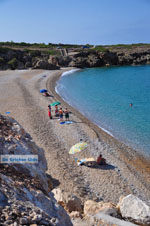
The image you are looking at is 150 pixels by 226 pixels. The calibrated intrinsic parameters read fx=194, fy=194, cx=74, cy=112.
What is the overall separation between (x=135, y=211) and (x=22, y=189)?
206 inches

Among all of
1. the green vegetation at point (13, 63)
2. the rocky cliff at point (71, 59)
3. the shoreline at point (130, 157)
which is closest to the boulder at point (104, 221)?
the shoreline at point (130, 157)

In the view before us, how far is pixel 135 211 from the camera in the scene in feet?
25.9

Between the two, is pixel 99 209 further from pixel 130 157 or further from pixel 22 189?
pixel 130 157

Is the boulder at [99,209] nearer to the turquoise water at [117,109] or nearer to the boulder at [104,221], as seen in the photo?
the boulder at [104,221]

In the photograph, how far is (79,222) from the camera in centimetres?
745

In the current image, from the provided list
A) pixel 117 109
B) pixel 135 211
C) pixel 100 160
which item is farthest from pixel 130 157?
pixel 117 109

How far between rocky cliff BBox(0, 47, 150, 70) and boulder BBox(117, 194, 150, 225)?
62.1 meters

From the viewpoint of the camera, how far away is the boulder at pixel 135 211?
25.2 ft

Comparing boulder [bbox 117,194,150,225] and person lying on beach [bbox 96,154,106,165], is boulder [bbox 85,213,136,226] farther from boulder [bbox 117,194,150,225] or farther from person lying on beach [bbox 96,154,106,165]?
person lying on beach [bbox 96,154,106,165]

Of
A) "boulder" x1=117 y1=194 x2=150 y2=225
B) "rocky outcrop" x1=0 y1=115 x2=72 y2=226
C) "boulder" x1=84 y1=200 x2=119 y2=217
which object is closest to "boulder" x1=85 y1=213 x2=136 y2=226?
"boulder" x1=84 y1=200 x2=119 y2=217

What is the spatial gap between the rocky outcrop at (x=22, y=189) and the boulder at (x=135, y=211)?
371 cm

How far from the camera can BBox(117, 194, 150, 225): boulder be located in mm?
7693

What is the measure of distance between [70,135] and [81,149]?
3935 millimetres

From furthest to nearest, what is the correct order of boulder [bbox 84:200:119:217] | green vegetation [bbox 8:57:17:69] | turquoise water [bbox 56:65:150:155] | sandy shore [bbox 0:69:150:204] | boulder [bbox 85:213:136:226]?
green vegetation [bbox 8:57:17:69] < turquoise water [bbox 56:65:150:155] < sandy shore [bbox 0:69:150:204] < boulder [bbox 84:200:119:217] < boulder [bbox 85:213:136:226]
